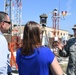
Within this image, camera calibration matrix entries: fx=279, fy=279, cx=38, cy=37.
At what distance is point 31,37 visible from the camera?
9.76ft

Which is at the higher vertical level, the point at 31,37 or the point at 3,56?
the point at 31,37

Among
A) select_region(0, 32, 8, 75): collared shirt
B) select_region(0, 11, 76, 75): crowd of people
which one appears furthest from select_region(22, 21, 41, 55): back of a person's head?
select_region(0, 32, 8, 75): collared shirt

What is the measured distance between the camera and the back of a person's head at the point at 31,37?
9.70ft

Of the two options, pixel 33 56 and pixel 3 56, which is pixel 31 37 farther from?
pixel 3 56

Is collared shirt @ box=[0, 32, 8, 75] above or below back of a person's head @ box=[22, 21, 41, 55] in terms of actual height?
below

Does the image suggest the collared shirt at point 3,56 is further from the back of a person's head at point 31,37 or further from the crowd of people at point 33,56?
the back of a person's head at point 31,37

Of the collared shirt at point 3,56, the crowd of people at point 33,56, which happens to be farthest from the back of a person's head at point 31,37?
the collared shirt at point 3,56

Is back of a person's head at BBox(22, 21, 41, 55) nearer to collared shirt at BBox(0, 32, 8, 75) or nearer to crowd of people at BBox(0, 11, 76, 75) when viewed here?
crowd of people at BBox(0, 11, 76, 75)

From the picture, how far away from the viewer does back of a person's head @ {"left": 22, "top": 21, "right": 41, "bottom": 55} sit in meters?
2.96

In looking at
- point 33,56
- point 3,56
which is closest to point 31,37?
point 33,56

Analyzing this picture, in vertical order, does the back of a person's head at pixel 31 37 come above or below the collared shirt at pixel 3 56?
above

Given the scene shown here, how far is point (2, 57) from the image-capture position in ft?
9.80

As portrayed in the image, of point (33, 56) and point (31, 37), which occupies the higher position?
point (31, 37)

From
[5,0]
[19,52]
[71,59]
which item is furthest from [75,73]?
[5,0]
